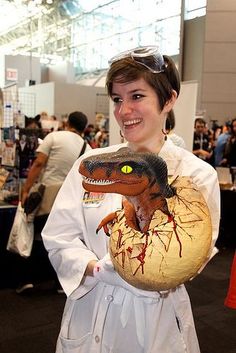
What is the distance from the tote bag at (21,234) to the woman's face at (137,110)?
2438 millimetres

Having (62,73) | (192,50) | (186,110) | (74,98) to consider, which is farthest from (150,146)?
(62,73)

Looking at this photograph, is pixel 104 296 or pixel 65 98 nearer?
pixel 104 296

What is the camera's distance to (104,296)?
3.49 feet

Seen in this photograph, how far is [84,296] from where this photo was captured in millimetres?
1122

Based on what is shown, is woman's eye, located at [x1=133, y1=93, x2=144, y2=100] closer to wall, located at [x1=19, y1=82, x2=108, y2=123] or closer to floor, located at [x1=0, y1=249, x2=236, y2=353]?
floor, located at [x1=0, y1=249, x2=236, y2=353]

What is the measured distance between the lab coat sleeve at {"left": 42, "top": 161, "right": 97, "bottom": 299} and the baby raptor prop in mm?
382

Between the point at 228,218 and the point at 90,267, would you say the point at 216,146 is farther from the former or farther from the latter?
the point at 90,267

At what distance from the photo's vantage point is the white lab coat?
101 centimetres

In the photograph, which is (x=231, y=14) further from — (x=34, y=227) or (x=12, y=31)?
(x=12, y=31)

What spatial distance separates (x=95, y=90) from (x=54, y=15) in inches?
223

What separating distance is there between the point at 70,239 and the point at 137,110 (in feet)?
1.32

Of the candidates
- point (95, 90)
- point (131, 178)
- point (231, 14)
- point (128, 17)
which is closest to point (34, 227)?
point (131, 178)

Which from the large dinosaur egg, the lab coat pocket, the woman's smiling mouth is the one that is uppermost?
the woman's smiling mouth

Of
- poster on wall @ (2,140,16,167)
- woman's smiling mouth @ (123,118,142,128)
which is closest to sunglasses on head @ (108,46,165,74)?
woman's smiling mouth @ (123,118,142,128)
